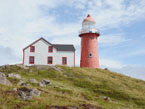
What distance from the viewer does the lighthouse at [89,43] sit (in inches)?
1714

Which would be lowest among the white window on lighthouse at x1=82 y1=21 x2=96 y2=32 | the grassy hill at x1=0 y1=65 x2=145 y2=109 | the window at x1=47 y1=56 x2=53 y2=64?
the grassy hill at x1=0 y1=65 x2=145 y2=109

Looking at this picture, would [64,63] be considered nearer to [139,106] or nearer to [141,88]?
[141,88]

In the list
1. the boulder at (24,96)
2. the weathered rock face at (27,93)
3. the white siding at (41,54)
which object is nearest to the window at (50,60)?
the white siding at (41,54)

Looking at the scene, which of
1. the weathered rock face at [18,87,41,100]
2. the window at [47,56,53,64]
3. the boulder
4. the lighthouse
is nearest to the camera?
the boulder

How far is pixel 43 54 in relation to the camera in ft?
130

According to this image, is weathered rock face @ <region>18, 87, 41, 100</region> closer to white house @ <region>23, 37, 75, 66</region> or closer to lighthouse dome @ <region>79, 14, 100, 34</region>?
white house @ <region>23, 37, 75, 66</region>

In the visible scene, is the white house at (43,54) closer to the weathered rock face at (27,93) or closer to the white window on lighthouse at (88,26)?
the white window on lighthouse at (88,26)

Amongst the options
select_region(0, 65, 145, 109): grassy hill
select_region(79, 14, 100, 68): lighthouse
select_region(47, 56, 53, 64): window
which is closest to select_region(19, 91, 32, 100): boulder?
select_region(0, 65, 145, 109): grassy hill

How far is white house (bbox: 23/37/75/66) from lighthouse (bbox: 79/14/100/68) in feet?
18.5

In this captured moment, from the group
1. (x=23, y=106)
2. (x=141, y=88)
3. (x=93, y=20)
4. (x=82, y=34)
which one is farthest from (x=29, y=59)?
(x=23, y=106)

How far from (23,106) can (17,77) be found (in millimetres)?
15827

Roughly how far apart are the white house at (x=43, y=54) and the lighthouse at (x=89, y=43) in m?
5.64

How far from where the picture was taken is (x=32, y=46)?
3956 cm

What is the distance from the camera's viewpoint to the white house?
39438 mm
